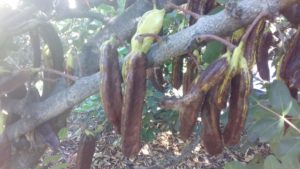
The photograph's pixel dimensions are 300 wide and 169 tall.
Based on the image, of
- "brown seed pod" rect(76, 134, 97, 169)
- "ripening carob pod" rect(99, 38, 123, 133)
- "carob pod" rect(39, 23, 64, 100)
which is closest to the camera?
"ripening carob pod" rect(99, 38, 123, 133)

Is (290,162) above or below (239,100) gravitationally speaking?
below

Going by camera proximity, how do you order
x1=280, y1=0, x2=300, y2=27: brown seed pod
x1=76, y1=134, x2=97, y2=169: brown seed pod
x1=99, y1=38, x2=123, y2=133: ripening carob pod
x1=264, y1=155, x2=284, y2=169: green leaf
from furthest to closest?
x1=76, y1=134, x2=97, y2=169: brown seed pod, x1=264, y1=155, x2=284, y2=169: green leaf, x1=99, y1=38, x2=123, y2=133: ripening carob pod, x1=280, y1=0, x2=300, y2=27: brown seed pod

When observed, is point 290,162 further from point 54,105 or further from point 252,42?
point 54,105

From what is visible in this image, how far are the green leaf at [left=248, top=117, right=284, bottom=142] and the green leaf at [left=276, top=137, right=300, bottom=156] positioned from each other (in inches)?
1.4

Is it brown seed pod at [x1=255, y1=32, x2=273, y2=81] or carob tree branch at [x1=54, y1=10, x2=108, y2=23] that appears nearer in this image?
brown seed pod at [x1=255, y1=32, x2=273, y2=81]

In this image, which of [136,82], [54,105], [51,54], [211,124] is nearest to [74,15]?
[51,54]

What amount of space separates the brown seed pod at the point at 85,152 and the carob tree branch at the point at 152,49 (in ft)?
1.04

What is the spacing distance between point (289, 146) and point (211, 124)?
9.6 inches

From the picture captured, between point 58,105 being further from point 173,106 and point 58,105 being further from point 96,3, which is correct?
point 96,3

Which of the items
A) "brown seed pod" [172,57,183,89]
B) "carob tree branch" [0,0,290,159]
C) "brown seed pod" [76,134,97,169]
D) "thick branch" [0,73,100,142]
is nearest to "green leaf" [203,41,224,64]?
"brown seed pod" [172,57,183,89]

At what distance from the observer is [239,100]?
0.85m

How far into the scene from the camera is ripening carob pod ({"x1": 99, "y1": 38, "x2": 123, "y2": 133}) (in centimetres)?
93

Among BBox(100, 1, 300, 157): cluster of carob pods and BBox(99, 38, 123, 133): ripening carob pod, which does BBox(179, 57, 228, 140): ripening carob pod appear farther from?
BBox(99, 38, 123, 133): ripening carob pod

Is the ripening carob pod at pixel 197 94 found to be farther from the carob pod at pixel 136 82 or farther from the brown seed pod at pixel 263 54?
the brown seed pod at pixel 263 54
